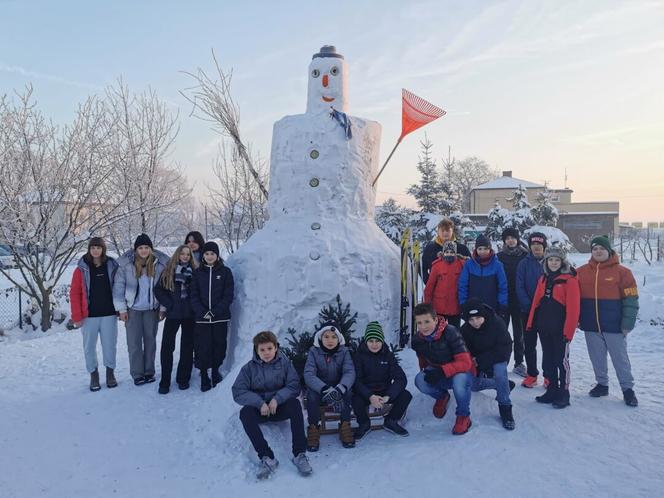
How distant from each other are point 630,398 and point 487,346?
1435mm

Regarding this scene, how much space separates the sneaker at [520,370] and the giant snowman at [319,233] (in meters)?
1.48

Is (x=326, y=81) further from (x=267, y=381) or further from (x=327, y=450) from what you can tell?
(x=327, y=450)

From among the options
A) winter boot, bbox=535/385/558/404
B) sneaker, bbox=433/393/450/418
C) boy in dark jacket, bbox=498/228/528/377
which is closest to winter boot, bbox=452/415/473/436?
sneaker, bbox=433/393/450/418

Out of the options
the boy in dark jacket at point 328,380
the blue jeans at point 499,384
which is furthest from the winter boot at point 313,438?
the blue jeans at point 499,384

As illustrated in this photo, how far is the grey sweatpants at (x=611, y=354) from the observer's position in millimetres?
4285

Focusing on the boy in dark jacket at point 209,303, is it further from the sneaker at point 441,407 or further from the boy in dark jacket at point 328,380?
the sneaker at point 441,407

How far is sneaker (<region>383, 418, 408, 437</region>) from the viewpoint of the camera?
12.6 ft

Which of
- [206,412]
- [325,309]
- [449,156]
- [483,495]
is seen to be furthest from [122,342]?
[449,156]

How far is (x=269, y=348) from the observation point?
145 inches

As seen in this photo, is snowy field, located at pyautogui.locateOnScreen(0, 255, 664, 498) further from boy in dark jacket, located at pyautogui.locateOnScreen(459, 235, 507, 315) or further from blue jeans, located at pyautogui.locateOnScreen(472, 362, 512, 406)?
boy in dark jacket, located at pyautogui.locateOnScreen(459, 235, 507, 315)

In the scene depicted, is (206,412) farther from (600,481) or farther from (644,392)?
(644,392)

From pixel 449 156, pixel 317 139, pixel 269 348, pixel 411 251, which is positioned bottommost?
→ pixel 269 348

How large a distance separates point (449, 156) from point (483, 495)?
17.5m

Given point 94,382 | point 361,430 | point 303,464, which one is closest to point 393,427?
point 361,430
